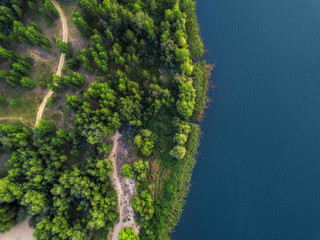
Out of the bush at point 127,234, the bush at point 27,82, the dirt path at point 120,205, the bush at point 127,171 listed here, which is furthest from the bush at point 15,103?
the bush at point 127,234

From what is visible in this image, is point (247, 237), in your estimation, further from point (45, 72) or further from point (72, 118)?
point (45, 72)

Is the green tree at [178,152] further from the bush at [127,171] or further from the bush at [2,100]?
the bush at [2,100]

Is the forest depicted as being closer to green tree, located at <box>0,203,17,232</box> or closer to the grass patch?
green tree, located at <box>0,203,17,232</box>

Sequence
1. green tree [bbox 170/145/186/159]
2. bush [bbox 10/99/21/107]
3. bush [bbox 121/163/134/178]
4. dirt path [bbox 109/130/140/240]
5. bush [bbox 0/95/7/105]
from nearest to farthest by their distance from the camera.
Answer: bush [bbox 121/163/134/178] → bush [bbox 10/99/21/107] → green tree [bbox 170/145/186/159] → bush [bbox 0/95/7/105] → dirt path [bbox 109/130/140/240]

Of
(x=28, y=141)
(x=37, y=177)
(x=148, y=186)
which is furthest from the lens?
(x=148, y=186)

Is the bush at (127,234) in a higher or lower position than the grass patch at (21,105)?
lower

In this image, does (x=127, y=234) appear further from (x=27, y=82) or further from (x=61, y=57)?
(x=61, y=57)

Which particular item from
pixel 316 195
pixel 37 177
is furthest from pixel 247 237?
pixel 37 177

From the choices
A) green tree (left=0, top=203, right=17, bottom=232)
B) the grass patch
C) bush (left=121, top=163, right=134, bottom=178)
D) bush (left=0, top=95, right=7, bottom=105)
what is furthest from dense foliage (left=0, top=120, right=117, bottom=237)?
bush (left=0, top=95, right=7, bottom=105)
